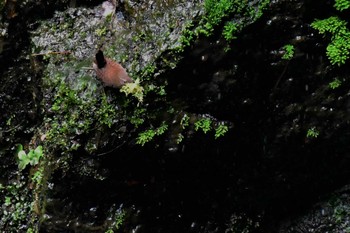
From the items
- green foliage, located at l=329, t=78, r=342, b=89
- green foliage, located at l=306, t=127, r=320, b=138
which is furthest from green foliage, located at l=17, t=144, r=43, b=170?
green foliage, located at l=329, t=78, r=342, b=89

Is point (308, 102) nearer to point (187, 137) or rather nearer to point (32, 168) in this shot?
point (187, 137)

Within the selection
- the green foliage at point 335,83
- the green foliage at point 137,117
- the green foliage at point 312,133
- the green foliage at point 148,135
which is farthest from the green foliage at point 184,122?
the green foliage at point 335,83

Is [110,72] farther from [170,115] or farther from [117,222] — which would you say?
[117,222]

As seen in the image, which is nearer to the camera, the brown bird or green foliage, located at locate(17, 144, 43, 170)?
the brown bird

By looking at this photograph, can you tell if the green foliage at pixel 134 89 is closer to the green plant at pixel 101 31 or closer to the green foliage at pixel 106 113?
the green foliage at pixel 106 113

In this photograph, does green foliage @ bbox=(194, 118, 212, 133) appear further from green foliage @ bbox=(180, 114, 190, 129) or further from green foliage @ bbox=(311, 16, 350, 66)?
green foliage @ bbox=(311, 16, 350, 66)

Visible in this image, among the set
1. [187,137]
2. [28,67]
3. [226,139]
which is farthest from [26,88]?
[226,139]
